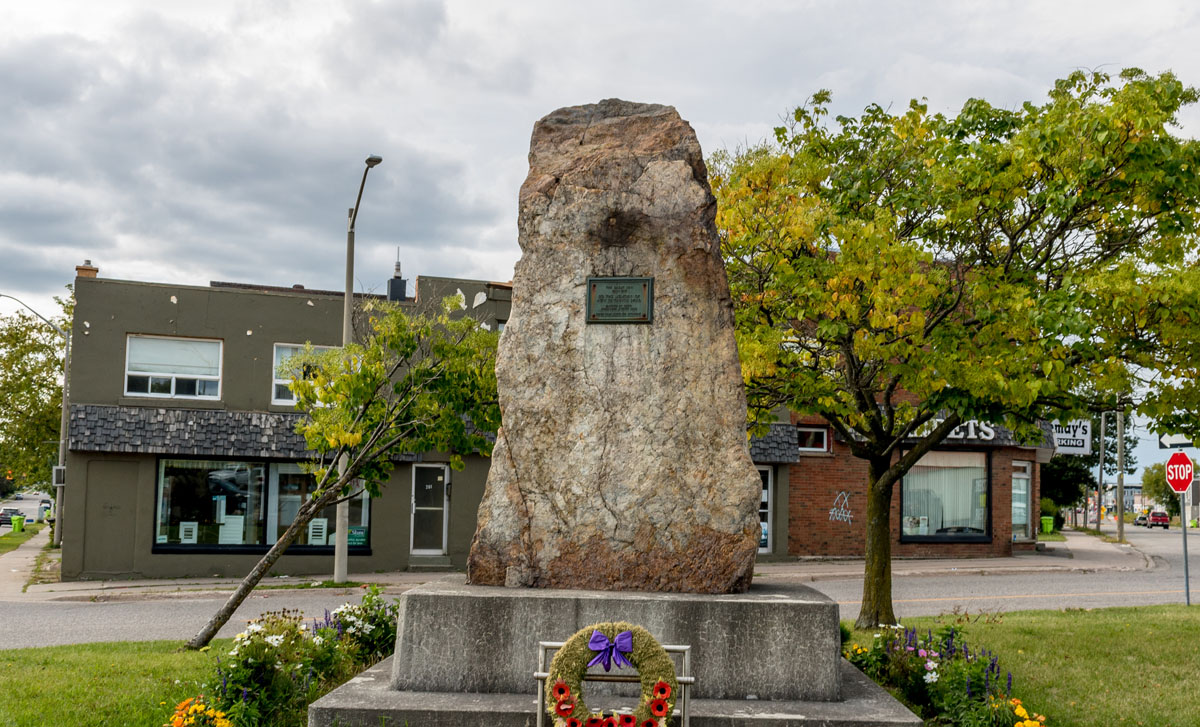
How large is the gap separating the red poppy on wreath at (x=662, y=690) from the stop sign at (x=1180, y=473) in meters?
18.1

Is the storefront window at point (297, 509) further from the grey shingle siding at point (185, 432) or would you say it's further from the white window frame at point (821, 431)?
the white window frame at point (821, 431)

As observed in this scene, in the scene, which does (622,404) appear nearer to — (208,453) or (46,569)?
(208,453)

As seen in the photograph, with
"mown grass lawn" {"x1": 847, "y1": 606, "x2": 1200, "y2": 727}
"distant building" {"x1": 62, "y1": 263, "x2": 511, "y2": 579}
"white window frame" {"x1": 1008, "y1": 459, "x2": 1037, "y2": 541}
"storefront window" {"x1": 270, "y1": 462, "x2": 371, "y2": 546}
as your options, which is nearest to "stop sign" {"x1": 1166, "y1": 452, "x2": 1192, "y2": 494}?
"mown grass lawn" {"x1": 847, "y1": 606, "x2": 1200, "y2": 727}

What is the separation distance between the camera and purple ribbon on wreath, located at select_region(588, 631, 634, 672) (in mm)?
5441

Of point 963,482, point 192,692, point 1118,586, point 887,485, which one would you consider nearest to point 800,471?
point 963,482

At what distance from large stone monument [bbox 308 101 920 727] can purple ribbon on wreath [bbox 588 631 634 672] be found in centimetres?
72

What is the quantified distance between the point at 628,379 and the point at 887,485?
678 centimetres

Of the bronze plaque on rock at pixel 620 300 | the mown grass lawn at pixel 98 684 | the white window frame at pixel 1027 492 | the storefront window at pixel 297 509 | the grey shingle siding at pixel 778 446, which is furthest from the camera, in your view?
the white window frame at pixel 1027 492

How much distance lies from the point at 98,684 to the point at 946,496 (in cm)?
2393

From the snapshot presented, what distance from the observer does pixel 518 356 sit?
715 centimetres

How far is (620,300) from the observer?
7.11 meters

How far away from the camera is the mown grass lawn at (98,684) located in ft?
24.9

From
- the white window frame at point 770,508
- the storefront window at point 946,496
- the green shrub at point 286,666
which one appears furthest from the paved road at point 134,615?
the storefront window at point 946,496

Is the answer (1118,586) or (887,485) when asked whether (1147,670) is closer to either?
(887,485)
